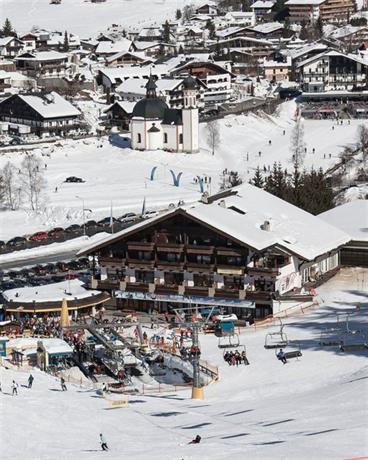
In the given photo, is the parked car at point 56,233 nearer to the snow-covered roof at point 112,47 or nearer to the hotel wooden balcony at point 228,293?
the hotel wooden balcony at point 228,293

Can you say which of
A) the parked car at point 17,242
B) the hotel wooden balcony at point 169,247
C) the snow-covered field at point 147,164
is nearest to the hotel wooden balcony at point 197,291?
the hotel wooden balcony at point 169,247

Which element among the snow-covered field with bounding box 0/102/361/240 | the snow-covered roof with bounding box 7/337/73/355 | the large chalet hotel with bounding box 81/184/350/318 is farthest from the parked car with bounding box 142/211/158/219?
the snow-covered roof with bounding box 7/337/73/355

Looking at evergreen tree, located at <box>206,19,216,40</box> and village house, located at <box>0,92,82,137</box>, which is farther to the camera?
evergreen tree, located at <box>206,19,216,40</box>

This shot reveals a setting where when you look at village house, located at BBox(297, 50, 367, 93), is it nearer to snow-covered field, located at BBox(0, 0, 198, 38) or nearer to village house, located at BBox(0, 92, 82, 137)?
village house, located at BBox(0, 92, 82, 137)

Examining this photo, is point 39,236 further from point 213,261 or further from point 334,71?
point 334,71

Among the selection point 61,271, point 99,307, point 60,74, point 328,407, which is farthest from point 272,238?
point 60,74

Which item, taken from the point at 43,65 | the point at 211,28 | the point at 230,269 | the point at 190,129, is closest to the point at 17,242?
the point at 230,269
